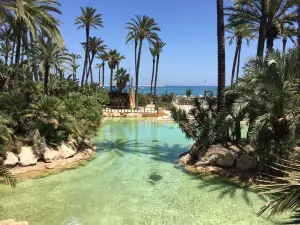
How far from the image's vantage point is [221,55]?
14.4 meters

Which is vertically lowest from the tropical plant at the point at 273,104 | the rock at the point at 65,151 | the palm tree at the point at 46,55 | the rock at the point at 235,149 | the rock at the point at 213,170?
the rock at the point at 213,170

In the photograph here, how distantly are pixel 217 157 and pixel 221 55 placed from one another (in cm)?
489

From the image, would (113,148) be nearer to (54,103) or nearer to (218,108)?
(54,103)

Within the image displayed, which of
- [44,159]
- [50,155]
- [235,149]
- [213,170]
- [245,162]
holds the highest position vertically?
[235,149]

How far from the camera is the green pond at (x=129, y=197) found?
325 inches

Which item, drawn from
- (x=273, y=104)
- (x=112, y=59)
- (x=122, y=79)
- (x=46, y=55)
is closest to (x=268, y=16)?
(x=273, y=104)

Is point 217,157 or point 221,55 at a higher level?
point 221,55

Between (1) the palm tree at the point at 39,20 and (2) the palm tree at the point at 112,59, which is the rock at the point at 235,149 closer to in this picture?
(1) the palm tree at the point at 39,20

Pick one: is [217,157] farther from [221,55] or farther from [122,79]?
[122,79]

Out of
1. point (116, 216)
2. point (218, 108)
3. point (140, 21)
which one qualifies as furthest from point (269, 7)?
point (140, 21)

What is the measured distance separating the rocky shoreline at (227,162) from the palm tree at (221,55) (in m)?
2.06

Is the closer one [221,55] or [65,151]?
[221,55]

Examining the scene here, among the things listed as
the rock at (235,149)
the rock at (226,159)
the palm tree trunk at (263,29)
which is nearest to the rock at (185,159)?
the rock at (226,159)

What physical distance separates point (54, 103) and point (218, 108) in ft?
25.9
